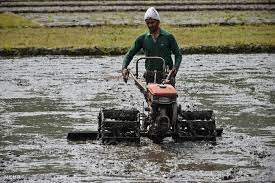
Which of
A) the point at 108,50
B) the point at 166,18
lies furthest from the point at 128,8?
the point at 108,50

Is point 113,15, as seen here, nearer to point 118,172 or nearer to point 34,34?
point 34,34

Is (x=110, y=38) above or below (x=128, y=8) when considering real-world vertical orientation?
above

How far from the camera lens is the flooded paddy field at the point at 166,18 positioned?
3794 cm

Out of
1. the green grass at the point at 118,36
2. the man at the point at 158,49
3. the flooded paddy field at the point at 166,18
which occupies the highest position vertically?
the man at the point at 158,49

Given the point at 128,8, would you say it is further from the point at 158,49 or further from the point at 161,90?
the point at 161,90

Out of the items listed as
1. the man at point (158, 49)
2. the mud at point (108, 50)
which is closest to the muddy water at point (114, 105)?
the man at point (158, 49)

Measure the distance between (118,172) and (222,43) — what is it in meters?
19.2

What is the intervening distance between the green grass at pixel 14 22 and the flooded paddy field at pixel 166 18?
710mm

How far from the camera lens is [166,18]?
39750mm

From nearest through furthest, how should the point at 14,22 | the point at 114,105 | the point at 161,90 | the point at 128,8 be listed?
the point at 161,90
the point at 114,105
the point at 14,22
the point at 128,8

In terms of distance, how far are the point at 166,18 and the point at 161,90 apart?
28766mm

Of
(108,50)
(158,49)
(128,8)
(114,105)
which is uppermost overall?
(158,49)

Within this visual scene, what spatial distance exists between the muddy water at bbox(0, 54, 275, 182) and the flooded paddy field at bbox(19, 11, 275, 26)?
13285 millimetres

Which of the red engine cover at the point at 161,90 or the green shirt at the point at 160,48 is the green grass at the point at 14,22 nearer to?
the green shirt at the point at 160,48
